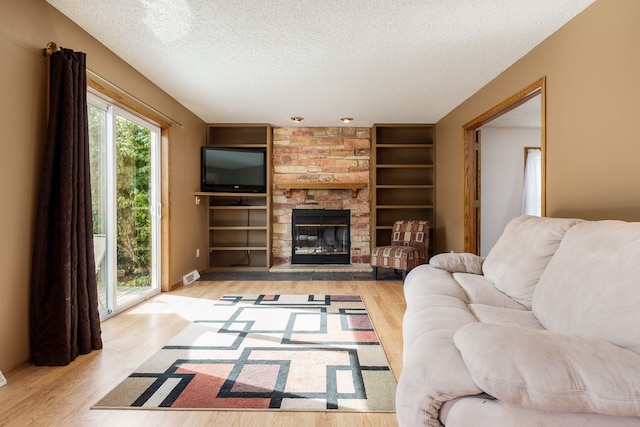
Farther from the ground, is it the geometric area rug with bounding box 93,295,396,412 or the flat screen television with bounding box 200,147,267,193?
the flat screen television with bounding box 200,147,267,193

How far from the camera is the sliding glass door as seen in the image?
10.3 ft

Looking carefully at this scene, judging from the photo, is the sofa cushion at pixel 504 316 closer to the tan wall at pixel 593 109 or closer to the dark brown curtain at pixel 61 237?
the tan wall at pixel 593 109

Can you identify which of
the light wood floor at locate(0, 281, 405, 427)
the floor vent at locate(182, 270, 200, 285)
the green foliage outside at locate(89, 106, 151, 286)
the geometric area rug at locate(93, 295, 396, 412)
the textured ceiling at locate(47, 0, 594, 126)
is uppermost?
the textured ceiling at locate(47, 0, 594, 126)

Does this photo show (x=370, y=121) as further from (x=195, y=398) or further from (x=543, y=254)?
(x=195, y=398)

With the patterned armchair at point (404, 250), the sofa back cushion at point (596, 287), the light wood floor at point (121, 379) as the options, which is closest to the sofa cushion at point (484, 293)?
the sofa back cushion at point (596, 287)

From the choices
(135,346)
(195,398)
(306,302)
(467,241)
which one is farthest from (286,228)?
(195,398)

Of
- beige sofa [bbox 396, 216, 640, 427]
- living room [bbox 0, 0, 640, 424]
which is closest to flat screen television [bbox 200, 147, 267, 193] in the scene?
living room [bbox 0, 0, 640, 424]

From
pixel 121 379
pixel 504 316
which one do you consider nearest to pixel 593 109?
pixel 504 316

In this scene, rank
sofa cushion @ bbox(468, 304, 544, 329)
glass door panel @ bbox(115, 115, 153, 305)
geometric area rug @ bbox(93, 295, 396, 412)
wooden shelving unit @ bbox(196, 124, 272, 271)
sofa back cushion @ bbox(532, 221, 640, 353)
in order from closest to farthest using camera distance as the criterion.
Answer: sofa back cushion @ bbox(532, 221, 640, 353)
sofa cushion @ bbox(468, 304, 544, 329)
geometric area rug @ bbox(93, 295, 396, 412)
glass door panel @ bbox(115, 115, 153, 305)
wooden shelving unit @ bbox(196, 124, 272, 271)

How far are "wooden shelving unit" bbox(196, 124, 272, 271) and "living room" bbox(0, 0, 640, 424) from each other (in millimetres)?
2897

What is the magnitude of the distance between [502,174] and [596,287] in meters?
5.13

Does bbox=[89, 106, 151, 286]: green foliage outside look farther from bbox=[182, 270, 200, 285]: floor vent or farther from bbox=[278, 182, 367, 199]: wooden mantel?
bbox=[278, 182, 367, 199]: wooden mantel

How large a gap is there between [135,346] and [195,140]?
11.1ft

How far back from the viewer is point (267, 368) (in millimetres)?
2205
